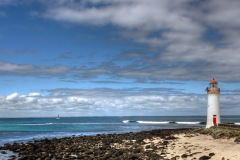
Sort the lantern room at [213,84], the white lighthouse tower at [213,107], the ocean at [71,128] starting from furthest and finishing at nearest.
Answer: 1. the ocean at [71,128]
2. the lantern room at [213,84]
3. the white lighthouse tower at [213,107]

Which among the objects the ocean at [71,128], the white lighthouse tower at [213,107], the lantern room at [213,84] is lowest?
the ocean at [71,128]

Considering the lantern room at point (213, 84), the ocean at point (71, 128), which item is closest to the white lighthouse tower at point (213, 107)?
the lantern room at point (213, 84)

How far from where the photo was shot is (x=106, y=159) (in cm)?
1931

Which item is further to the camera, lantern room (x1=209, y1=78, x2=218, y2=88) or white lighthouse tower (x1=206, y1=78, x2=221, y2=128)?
lantern room (x1=209, y1=78, x2=218, y2=88)

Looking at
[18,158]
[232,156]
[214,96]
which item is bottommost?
[18,158]

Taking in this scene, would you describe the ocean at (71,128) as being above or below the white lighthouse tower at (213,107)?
below

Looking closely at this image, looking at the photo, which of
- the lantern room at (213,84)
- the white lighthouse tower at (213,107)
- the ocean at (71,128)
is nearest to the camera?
the white lighthouse tower at (213,107)

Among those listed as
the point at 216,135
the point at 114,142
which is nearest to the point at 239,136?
the point at 216,135

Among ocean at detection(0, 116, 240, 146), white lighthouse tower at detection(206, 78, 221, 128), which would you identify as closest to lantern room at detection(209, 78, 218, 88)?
white lighthouse tower at detection(206, 78, 221, 128)

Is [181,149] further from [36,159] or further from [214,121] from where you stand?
[214,121]

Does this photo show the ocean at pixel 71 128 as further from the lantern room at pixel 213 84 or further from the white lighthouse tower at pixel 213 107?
the lantern room at pixel 213 84

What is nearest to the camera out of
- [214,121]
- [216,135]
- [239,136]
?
[239,136]

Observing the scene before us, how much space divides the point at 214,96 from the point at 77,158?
874 inches

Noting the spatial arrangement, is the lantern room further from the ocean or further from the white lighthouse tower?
the ocean
